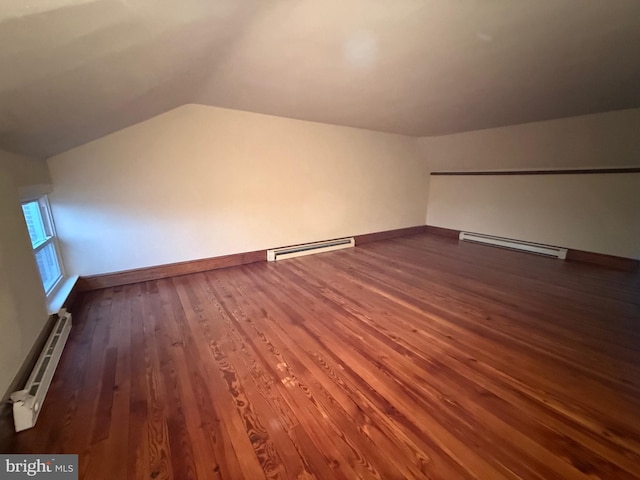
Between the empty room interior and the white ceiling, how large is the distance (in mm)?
18

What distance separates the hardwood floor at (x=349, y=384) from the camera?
4.04 feet

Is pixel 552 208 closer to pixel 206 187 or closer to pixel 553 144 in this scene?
pixel 553 144

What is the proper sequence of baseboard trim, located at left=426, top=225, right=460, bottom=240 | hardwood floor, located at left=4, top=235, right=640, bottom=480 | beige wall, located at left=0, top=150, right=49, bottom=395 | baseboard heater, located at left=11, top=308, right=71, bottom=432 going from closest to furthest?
hardwood floor, located at left=4, top=235, right=640, bottom=480, baseboard heater, located at left=11, top=308, right=71, bottom=432, beige wall, located at left=0, top=150, right=49, bottom=395, baseboard trim, located at left=426, top=225, right=460, bottom=240

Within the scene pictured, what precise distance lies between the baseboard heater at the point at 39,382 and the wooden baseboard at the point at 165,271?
833 millimetres

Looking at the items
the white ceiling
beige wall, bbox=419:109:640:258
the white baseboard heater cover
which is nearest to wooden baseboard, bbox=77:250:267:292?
the white ceiling

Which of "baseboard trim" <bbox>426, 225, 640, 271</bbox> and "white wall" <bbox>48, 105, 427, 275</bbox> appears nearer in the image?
"white wall" <bbox>48, 105, 427, 275</bbox>

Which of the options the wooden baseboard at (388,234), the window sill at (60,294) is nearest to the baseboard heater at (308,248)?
the wooden baseboard at (388,234)

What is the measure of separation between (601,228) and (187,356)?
502cm

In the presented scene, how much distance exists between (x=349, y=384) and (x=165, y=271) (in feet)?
8.50

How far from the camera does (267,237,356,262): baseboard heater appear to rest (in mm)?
3927

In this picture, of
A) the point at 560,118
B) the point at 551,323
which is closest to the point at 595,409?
the point at 551,323

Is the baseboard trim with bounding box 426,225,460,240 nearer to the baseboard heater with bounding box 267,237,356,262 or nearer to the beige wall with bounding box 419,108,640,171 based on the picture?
the beige wall with bounding box 419,108,640,171

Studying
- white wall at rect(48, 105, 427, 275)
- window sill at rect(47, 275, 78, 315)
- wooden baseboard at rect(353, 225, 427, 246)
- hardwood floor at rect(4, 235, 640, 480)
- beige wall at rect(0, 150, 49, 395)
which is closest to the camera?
hardwood floor at rect(4, 235, 640, 480)

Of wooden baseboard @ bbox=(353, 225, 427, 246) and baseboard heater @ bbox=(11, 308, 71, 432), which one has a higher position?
wooden baseboard @ bbox=(353, 225, 427, 246)
